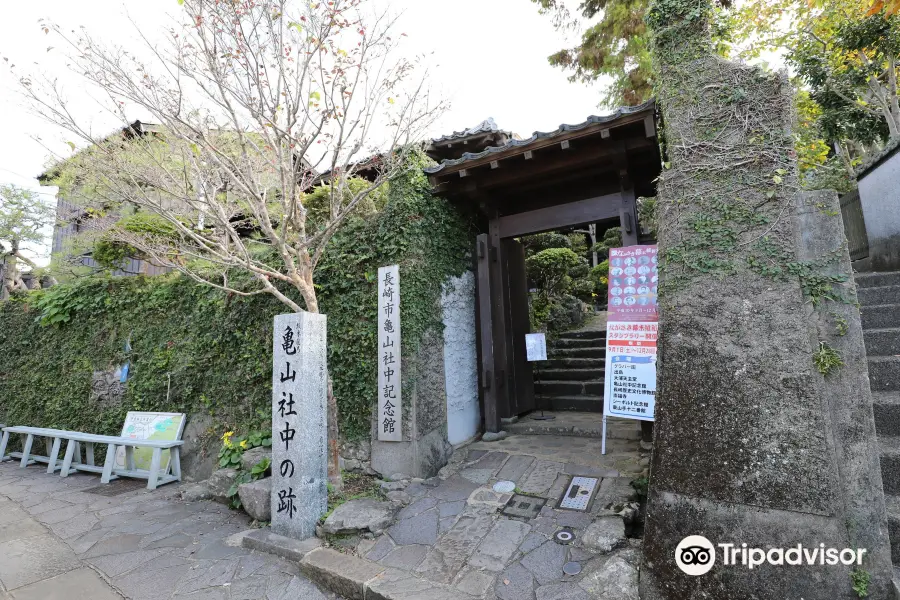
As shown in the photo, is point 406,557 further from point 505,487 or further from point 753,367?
point 753,367

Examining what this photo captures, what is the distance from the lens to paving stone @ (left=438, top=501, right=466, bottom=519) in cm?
430

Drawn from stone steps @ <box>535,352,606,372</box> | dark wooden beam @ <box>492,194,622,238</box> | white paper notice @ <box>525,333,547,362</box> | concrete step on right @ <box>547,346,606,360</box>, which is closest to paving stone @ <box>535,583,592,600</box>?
white paper notice @ <box>525,333,547,362</box>

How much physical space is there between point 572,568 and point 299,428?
2889mm

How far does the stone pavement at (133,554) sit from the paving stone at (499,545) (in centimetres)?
137

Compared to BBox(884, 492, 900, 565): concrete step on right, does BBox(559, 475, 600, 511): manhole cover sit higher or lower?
lower

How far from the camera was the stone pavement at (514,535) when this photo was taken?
3191 mm

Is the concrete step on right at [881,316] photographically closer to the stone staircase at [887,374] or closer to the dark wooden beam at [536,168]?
the stone staircase at [887,374]

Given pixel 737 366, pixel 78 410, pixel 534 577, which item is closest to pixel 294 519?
pixel 534 577

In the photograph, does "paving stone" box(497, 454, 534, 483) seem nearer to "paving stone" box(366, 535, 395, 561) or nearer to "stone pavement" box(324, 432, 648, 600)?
"stone pavement" box(324, 432, 648, 600)

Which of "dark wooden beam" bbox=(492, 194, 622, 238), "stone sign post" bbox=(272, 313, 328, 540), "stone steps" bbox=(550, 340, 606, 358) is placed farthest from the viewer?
"stone steps" bbox=(550, 340, 606, 358)

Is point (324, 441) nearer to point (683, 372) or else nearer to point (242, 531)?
point (242, 531)

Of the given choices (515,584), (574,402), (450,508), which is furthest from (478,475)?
(574,402)

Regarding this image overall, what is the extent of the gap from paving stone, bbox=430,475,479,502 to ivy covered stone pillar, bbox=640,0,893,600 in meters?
2.13

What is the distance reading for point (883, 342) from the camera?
3914 millimetres
